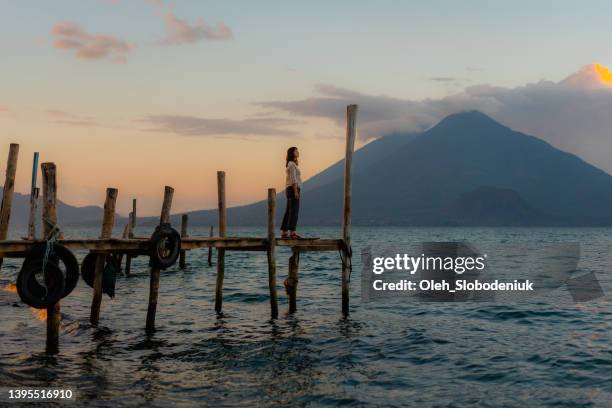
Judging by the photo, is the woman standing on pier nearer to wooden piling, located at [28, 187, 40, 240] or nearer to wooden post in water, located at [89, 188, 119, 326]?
wooden post in water, located at [89, 188, 119, 326]

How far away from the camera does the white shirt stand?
1623cm

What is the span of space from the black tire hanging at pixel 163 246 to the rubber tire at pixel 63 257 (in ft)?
8.51

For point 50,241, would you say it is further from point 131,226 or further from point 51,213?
Result: point 131,226

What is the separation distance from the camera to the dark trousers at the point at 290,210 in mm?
16453

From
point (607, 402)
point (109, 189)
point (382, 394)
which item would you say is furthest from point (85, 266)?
point (607, 402)

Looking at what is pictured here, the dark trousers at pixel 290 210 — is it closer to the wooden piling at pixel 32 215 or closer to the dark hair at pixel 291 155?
the dark hair at pixel 291 155

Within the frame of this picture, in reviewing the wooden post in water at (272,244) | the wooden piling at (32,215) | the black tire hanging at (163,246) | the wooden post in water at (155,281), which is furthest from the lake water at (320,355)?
the wooden piling at (32,215)

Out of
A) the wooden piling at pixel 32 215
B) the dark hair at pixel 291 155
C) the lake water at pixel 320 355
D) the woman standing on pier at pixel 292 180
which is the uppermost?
the dark hair at pixel 291 155

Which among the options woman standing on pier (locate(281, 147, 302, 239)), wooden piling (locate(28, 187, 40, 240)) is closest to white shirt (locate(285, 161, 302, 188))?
woman standing on pier (locate(281, 147, 302, 239))

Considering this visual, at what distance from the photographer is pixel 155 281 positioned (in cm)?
1548

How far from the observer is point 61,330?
15734 millimetres

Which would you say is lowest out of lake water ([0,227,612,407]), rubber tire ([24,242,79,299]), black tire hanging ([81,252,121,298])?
lake water ([0,227,612,407])

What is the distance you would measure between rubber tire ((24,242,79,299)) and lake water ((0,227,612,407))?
1685mm

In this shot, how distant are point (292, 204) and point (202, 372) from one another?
19.5 ft
